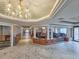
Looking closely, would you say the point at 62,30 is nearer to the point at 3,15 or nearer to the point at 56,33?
the point at 56,33

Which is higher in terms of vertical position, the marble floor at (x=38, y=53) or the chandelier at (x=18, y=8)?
the chandelier at (x=18, y=8)

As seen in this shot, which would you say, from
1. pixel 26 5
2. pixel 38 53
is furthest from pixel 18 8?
pixel 38 53

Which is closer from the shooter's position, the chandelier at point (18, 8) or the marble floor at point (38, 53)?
the chandelier at point (18, 8)

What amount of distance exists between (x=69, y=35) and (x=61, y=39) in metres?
1.50

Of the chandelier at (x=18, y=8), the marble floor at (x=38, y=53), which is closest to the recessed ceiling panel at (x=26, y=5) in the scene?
the chandelier at (x=18, y=8)

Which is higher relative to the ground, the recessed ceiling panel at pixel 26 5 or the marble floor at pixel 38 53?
the recessed ceiling panel at pixel 26 5

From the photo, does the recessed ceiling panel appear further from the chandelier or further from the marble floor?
the marble floor

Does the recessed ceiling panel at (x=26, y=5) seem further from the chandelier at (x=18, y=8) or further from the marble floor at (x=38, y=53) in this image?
the marble floor at (x=38, y=53)

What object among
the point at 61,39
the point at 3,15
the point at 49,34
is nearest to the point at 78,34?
the point at 61,39

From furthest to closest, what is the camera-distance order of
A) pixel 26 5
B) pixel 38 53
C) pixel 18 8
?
pixel 38 53
pixel 26 5
pixel 18 8

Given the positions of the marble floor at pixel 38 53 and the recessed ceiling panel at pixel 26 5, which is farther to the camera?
the marble floor at pixel 38 53

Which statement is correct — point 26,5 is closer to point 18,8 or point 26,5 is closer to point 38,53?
point 18,8

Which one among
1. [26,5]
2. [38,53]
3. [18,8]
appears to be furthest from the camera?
[38,53]

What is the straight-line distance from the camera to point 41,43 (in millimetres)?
12430
